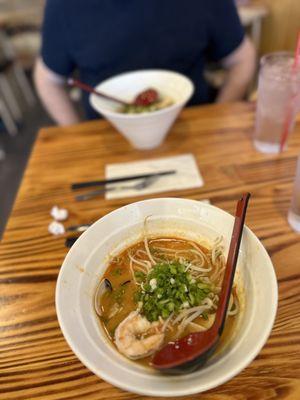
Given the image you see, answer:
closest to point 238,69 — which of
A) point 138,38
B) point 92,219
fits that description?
point 138,38

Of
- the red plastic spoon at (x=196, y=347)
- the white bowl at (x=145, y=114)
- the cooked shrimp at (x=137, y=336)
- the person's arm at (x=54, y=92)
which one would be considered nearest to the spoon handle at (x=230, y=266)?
the red plastic spoon at (x=196, y=347)

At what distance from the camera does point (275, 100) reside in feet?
3.96

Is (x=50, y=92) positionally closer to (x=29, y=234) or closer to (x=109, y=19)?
(x=109, y=19)

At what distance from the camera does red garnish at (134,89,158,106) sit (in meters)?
1.38

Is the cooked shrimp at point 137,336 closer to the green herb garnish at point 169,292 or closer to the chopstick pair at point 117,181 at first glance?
the green herb garnish at point 169,292

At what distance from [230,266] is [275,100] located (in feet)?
2.57

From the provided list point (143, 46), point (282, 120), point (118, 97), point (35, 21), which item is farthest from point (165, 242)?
point (35, 21)

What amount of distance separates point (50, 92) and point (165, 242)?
1.48 m

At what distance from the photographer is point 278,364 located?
0.69 meters

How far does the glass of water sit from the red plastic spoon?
2.31 ft

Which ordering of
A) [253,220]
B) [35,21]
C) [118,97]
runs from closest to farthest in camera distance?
1. [253,220]
2. [118,97]
3. [35,21]

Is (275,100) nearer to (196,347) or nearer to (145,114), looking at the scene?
(145,114)

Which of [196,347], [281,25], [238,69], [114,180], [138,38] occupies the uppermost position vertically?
[138,38]

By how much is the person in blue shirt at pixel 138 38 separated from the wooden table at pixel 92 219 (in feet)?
1.41
